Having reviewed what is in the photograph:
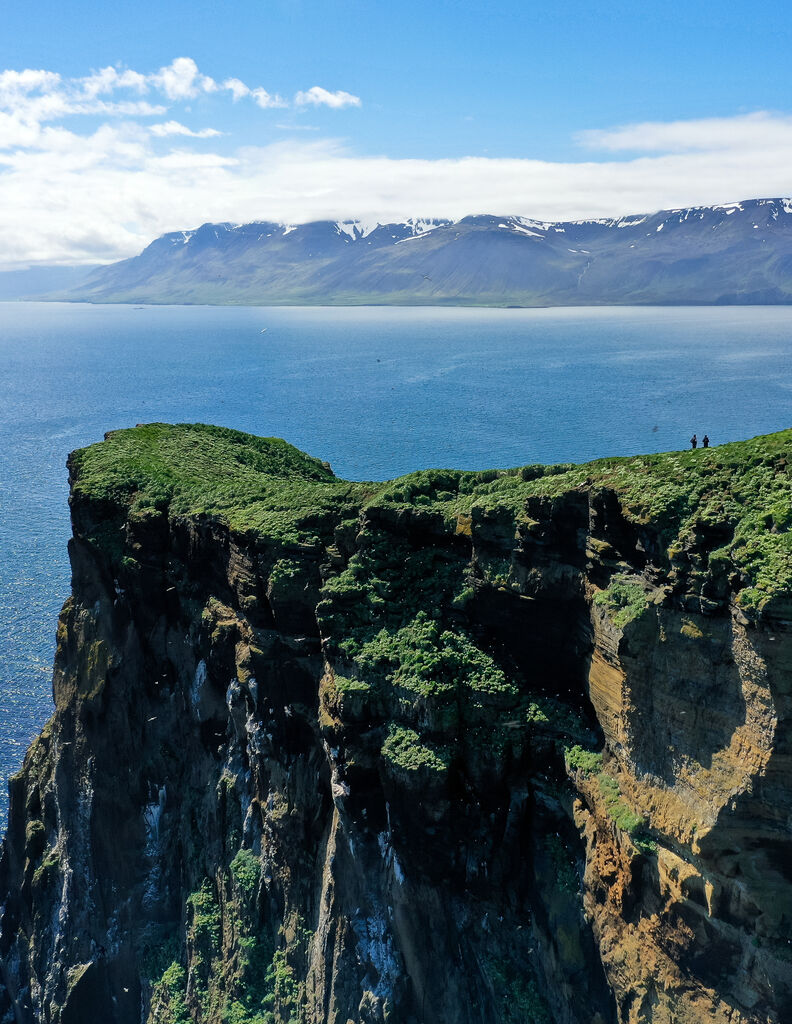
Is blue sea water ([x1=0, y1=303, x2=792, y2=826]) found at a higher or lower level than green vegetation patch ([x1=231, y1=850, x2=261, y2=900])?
higher

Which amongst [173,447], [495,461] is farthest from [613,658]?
[495,461]

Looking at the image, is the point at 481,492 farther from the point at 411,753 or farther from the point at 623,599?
the point at 411,753

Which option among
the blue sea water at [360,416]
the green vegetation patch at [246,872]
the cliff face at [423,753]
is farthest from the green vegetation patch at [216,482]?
the blue sea water at [360,416]

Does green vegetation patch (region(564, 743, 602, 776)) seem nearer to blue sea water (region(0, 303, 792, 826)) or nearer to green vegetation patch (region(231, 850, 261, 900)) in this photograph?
green vegetation patch (region(231, 850, 261, 900))

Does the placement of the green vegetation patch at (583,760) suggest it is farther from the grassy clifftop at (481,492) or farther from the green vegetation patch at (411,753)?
the grassy clifftop at (481,492)

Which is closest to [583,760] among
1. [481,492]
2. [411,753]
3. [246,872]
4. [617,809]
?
[617,809]

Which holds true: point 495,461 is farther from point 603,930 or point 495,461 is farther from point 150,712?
point 603,930

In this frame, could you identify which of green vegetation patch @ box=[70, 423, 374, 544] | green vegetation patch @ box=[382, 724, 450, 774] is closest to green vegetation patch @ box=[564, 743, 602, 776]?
green vegetation patch @ box=[382, 724, 450, 774]
